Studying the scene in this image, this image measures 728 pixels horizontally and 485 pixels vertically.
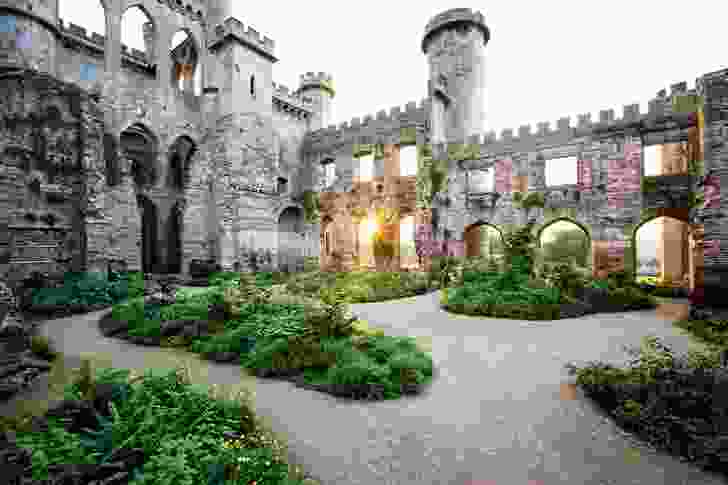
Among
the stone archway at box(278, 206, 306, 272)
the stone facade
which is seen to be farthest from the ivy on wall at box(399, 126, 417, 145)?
the stone archway at box(278, 206, 306, 272)

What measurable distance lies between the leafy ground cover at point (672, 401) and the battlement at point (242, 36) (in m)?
18.9

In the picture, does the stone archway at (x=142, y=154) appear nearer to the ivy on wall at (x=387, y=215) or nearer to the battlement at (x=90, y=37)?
the battlement at (x=90, y=37)

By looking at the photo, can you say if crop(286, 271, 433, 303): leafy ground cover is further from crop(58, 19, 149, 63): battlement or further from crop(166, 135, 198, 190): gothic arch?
crop(58, 19, 149, 63): battlement

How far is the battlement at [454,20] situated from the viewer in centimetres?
1802

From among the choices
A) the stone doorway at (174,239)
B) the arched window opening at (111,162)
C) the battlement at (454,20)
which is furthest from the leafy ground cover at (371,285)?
the battlement at (454,20)

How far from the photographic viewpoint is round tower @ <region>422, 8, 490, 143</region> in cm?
1825

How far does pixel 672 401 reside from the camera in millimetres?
3082

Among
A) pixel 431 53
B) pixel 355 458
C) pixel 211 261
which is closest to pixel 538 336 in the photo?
pixel 355 458

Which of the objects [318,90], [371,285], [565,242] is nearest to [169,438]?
[371,285]

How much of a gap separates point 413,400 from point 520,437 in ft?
3.86

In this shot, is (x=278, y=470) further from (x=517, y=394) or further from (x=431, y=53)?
(x=431, y=53)

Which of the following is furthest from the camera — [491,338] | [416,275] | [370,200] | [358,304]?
[370,200]

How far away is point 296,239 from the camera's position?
20.7m

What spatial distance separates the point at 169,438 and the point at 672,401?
15.9ft
